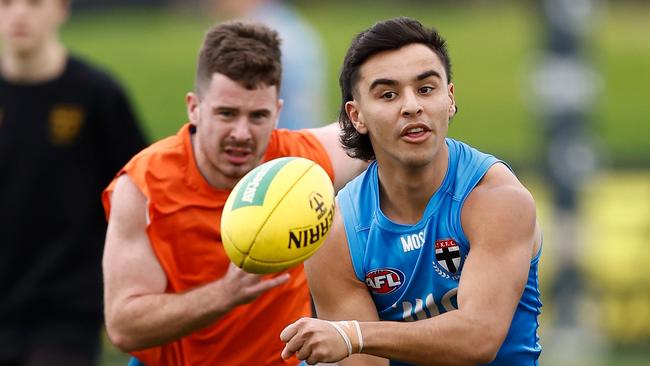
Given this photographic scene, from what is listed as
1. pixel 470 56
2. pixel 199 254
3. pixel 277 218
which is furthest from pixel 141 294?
pixel 470 56

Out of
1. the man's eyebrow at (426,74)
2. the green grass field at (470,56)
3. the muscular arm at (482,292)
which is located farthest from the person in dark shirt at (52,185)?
the green grass field at (470,56)

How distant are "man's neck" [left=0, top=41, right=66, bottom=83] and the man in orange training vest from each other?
165 centimetres

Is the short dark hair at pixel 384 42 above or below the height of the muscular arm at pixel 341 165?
above

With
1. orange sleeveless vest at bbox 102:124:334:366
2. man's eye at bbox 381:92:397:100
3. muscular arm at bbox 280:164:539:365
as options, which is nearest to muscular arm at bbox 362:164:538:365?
muscular arm at bbox 280:164:539:365

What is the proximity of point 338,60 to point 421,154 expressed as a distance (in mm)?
26358

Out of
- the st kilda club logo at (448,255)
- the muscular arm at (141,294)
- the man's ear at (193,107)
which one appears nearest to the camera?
the st kilda club logo at (448,255)

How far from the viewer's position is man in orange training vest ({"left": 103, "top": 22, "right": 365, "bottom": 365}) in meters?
6.28

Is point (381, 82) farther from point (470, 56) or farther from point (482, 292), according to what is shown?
→ point (470, 56)

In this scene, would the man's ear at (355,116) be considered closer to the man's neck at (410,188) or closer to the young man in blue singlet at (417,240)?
the young man in blue singlet at (417,240)

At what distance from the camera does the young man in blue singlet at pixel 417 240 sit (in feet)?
17.6

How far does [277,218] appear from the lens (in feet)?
18.0

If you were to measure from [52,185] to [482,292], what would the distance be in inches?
130

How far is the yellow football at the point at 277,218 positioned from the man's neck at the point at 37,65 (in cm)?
280

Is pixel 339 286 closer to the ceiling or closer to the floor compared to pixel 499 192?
closer to the floor
